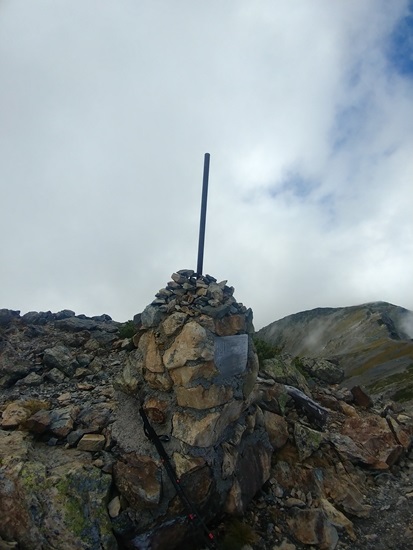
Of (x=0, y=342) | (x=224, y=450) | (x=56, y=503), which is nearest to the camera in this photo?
(x=56, y=503)

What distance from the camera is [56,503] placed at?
21.1 feet

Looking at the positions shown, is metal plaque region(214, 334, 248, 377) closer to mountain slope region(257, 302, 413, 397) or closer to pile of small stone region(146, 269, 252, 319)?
pile of small stone region(146, 269, 252, 319)

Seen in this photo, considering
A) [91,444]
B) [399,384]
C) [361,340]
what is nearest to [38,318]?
[91,444]

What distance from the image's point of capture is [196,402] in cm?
812

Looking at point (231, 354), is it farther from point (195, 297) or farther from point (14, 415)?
point (14, 415)

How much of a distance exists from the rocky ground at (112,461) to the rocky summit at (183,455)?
0.11 ft

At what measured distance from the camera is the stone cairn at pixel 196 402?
24.4ft

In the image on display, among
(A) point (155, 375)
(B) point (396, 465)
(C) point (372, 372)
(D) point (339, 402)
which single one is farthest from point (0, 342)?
(C) point (372, 372)

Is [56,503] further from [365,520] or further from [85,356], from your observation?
[365,520]

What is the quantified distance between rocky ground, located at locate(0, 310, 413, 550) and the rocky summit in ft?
0.11

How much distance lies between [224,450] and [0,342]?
30.9 ft

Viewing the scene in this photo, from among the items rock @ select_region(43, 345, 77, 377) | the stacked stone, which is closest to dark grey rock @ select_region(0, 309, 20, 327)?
rock @ select_region(43, 345, 77, 377)

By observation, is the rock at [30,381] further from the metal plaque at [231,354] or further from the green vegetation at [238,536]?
the green vegetation at [238,536]

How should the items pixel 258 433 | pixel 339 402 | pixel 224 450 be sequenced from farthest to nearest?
pixel 339 402 < pixel 258 433 < pixel 224 450
